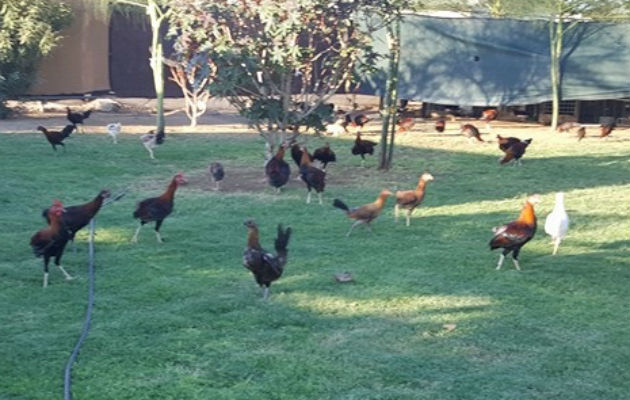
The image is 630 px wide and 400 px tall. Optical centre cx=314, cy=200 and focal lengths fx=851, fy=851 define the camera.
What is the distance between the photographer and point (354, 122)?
21.1 m

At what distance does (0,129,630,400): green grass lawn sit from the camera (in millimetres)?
5656

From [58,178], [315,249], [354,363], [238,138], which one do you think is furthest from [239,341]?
[238,138]

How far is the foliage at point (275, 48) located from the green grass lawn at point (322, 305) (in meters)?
1.70

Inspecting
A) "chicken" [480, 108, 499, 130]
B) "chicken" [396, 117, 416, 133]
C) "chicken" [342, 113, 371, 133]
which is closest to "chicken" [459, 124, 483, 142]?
"chicken" [396, 117, 416, 133]

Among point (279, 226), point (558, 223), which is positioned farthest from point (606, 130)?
point (279, 226)

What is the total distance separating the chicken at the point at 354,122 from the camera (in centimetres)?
2062

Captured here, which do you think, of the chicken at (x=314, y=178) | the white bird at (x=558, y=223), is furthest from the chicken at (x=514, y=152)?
the white bird at (x=558, y=223)

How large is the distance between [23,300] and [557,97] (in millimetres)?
17532

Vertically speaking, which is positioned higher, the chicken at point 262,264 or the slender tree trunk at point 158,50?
the slender tree trunk at point 158,50

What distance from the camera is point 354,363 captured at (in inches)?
234

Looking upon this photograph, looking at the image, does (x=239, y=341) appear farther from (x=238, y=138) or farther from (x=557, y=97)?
(x=557, y=97)

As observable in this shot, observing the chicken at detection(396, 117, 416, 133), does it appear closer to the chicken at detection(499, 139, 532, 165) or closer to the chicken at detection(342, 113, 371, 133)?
the chicken at detection(342, 113, 371, 133)

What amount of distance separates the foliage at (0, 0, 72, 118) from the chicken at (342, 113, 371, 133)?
788cm

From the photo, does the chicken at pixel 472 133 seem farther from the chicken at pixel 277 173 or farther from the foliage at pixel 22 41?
the foliage at pixel 22 41
